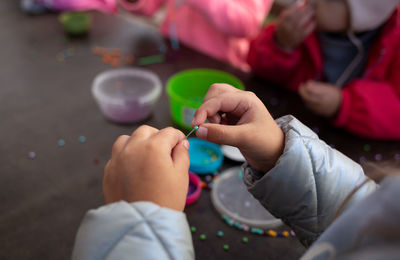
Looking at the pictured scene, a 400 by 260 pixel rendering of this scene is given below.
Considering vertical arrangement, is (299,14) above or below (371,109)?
above

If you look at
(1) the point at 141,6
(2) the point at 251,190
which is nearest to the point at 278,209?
(2) the point at 251,190

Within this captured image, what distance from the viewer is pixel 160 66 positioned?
3.62ft

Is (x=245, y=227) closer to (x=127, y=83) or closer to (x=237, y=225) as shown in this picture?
(x=237, y=225)

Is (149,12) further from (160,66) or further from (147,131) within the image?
(147,131)

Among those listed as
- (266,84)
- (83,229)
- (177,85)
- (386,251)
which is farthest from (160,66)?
(386,251)

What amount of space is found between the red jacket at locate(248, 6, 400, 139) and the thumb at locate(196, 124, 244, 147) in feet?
1.69

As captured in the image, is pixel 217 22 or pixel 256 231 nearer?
pixel 256 231

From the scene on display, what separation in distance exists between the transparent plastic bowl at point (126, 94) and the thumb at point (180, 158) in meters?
0.39

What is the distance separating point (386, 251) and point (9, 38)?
139 cm

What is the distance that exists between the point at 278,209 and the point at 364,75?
69 cm

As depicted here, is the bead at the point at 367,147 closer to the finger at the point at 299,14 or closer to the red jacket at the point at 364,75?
the red jacket at the point at 364,75

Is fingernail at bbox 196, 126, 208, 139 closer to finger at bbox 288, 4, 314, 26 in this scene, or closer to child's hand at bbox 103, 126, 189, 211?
child's hand at bbox 103, 126, 189, 211

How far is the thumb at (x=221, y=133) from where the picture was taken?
1.54 feet

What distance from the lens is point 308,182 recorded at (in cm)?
50
